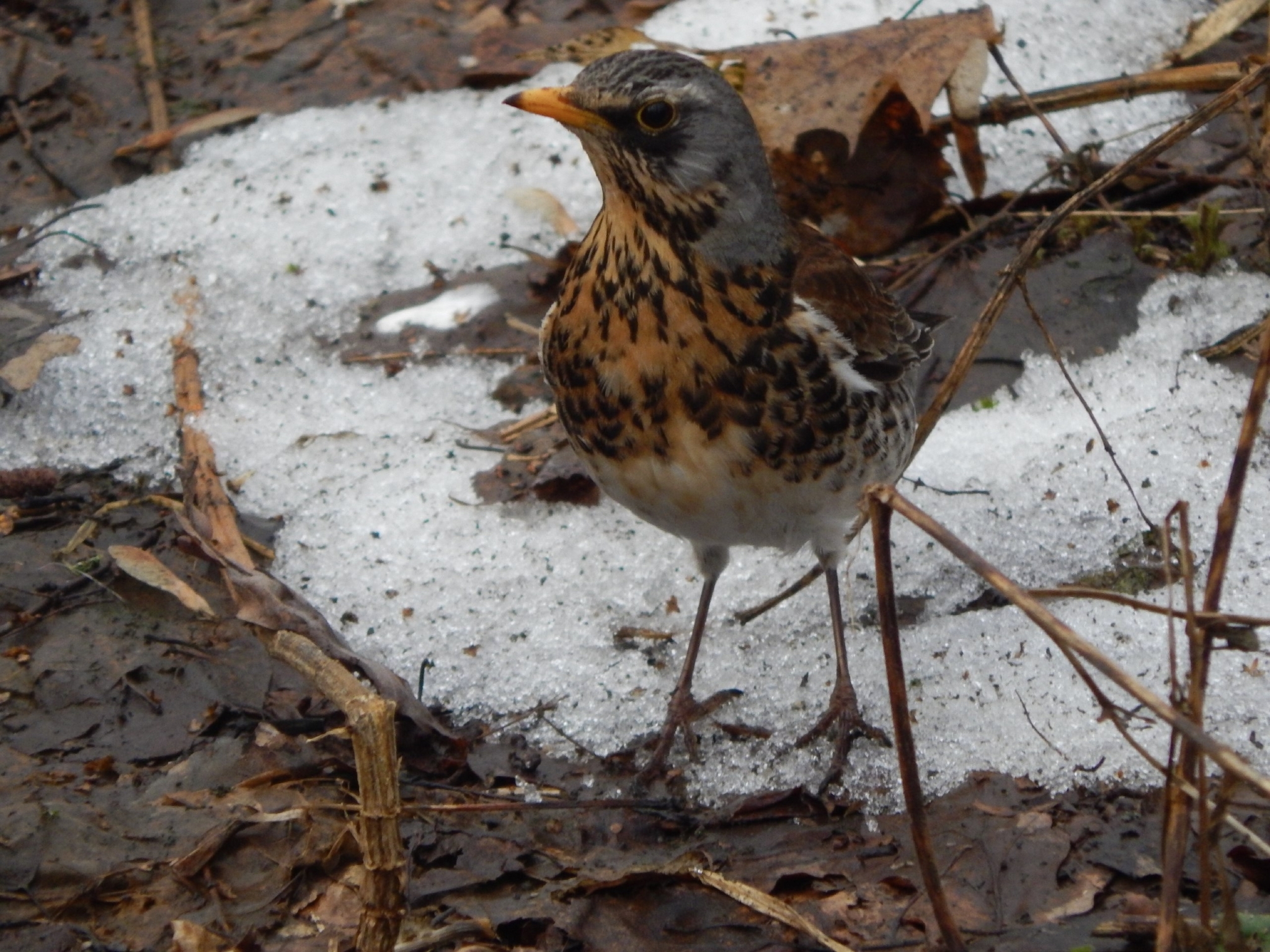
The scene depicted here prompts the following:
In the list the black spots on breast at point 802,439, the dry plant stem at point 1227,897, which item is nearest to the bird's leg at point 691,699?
the black spots on breast at point 802,439

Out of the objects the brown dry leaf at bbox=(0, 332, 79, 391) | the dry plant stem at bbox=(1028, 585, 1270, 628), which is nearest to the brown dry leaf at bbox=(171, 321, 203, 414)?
the brown dry leaf at bbox=(0, 332, 79, 391)

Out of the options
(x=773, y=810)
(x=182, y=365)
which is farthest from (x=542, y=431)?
(x=773, y=810)

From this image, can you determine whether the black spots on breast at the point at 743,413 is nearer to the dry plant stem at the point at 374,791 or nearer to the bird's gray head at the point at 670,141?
the bird's gray head at the point at 670,141

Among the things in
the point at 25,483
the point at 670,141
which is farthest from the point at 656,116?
the point at 25,483

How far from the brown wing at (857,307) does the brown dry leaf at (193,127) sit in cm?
314

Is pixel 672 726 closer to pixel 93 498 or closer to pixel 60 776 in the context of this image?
pixel 60 776

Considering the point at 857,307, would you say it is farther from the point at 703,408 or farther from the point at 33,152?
the point at 33,152

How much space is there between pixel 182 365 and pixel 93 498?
0.71 m

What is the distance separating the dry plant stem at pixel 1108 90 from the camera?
460cm

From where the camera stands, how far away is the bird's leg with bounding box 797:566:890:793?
3561 millimetres

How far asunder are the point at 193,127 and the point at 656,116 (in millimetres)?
3470

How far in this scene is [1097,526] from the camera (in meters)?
4.17

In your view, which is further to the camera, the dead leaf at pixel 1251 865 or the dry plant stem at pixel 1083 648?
the dead leaf at pixel 1251 865

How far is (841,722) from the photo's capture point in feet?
12.0
